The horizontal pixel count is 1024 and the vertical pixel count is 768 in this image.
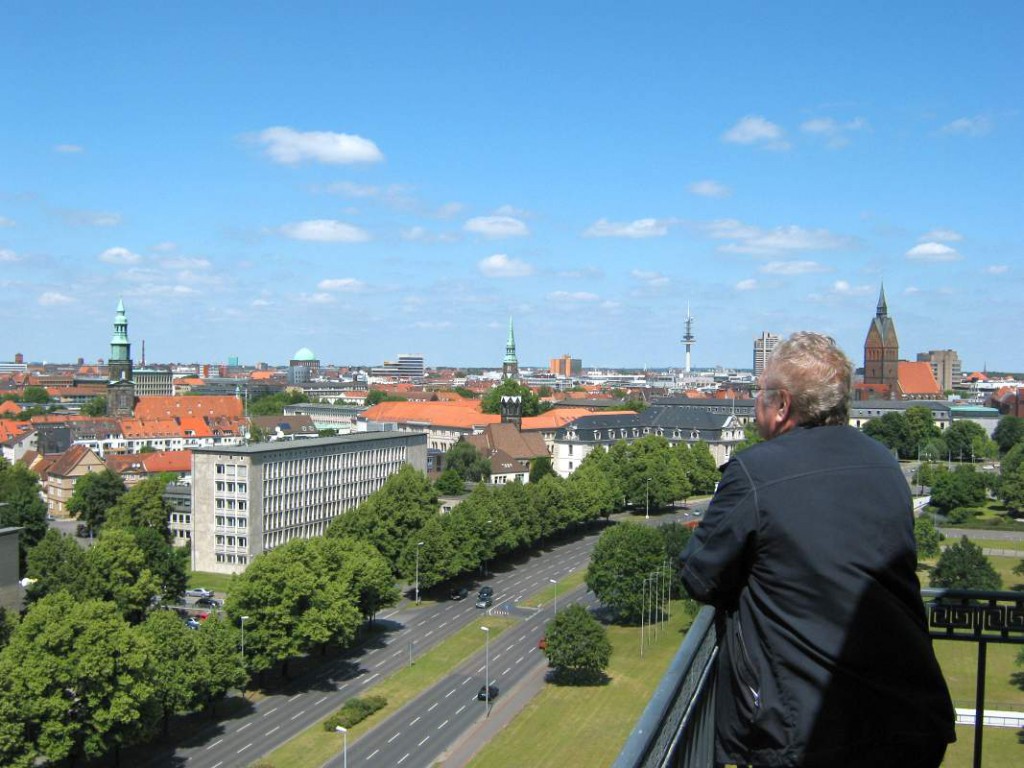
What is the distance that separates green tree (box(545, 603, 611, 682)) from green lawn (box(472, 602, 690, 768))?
65cm

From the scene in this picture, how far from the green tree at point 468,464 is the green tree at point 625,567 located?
3963 centimetres

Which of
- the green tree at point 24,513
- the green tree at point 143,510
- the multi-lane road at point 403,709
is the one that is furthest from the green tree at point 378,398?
the multi-lane road at point 403,709

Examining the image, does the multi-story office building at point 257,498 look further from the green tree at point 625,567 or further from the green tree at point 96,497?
the green tree at point 625,567

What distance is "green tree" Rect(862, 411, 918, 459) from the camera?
10600cm

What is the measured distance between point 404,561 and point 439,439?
69164 mm

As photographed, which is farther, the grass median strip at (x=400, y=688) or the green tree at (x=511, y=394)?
the green tree at (x=511, y=394)

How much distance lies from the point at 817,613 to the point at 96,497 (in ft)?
236

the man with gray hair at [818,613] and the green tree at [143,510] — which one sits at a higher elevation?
the man with gray hair at [818,613]

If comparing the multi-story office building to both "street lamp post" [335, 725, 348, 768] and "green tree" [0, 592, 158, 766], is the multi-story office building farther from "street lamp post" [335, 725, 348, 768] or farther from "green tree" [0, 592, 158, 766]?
"street lamp post" [335, 725, 348, 768]

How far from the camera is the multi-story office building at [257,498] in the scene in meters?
57.5

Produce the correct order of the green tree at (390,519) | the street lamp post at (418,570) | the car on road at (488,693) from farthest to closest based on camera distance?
the green tree at (390,519)
the street lamp post at (418,570)
the car on road at (488,693)

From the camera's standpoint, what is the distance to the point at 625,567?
4478 centimetres

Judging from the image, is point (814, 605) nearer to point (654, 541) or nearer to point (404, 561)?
point (654, 541)

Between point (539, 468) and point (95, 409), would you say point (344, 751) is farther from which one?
point (95, 409)
